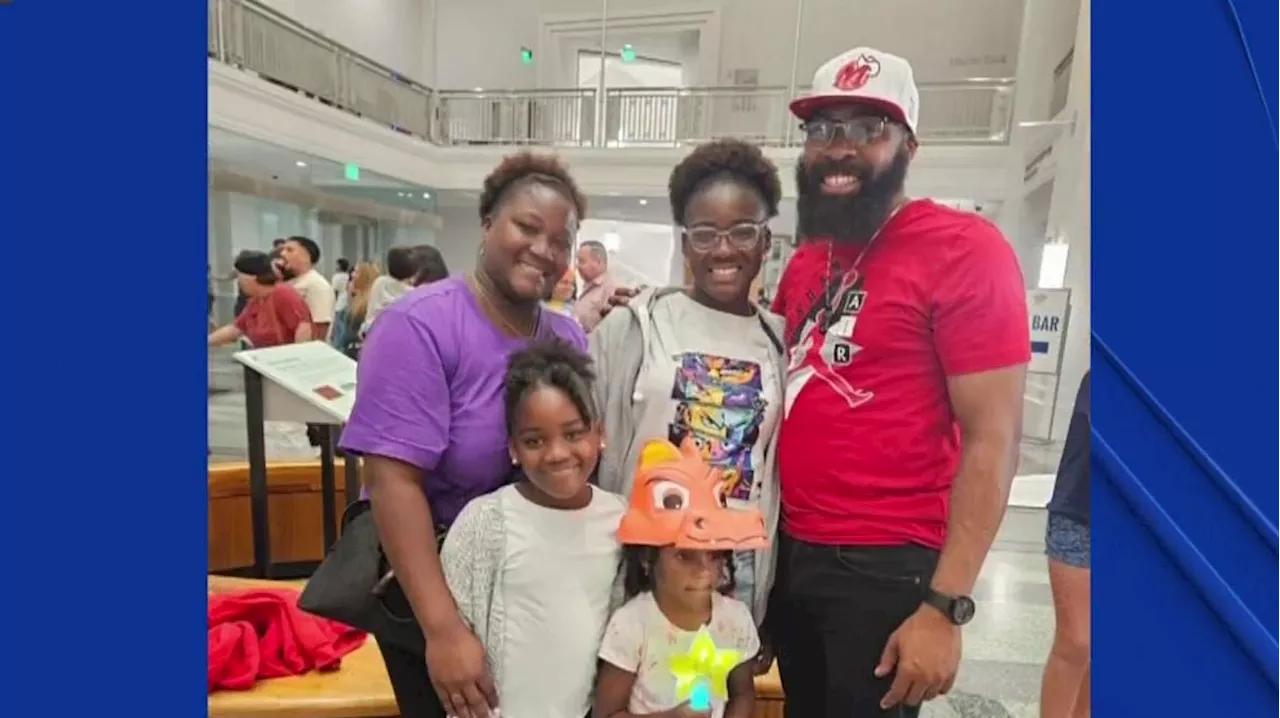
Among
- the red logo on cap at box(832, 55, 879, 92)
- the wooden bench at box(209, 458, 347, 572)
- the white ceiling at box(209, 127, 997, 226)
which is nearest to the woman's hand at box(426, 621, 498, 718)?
the white ceiling at box(209, 127, 997, 226)

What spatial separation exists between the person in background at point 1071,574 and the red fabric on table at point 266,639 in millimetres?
1224

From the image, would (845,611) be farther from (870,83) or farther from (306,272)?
(306,272)

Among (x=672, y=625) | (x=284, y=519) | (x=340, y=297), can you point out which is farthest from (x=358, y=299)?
(x=284, y=519)

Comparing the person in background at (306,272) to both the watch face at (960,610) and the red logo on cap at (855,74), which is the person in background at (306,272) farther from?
the watch face at (960,610)

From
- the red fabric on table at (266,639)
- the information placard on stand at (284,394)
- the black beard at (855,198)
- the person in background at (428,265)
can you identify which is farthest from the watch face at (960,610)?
the red fabric on table at (266,639)

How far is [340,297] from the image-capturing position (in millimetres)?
823

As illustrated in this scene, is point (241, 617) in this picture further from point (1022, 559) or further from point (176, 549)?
point (1022, 559)

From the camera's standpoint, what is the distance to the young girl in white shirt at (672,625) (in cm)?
77

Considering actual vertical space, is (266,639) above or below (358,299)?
below

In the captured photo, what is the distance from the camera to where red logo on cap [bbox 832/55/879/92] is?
2.35ft

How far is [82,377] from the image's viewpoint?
18.8 inches

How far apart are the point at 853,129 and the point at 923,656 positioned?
1.76ft

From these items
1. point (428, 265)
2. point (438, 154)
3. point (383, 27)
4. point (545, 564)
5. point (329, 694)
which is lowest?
point (329, 694)
